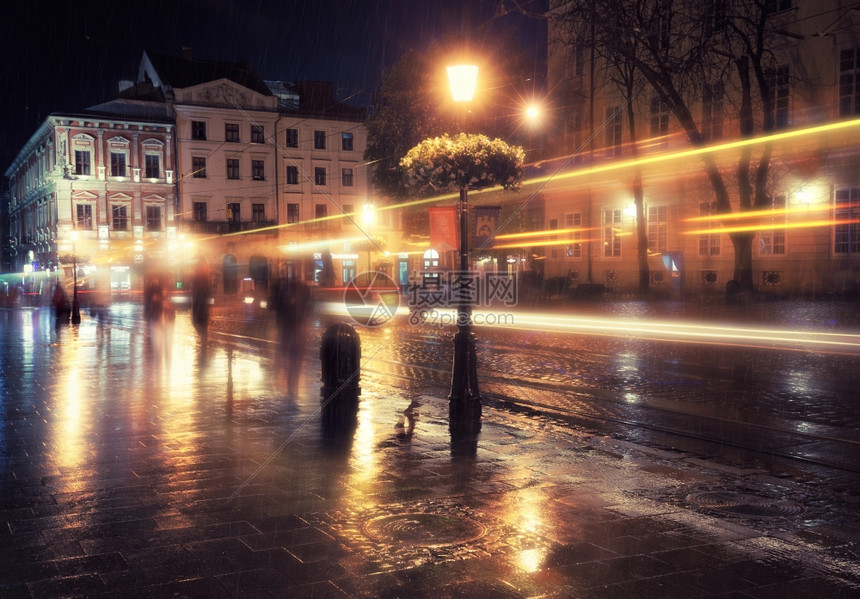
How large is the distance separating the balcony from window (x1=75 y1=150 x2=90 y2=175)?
7736 mm

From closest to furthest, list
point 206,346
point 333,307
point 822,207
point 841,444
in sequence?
point 841,444 → point 206,346 → point 822,207 → point 333,307

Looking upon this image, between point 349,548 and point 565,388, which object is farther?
point 565,388

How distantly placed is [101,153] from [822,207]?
48.4 metres

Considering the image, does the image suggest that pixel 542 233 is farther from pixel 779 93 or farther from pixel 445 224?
pixel 445 224

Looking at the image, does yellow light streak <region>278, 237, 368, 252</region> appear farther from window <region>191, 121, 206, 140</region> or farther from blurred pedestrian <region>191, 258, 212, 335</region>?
blurred pedestrian <region>191, 258, 212, 335</region>

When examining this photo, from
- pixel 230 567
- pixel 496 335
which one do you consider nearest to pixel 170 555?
pixel 230 567

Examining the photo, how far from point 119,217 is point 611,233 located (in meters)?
37.6

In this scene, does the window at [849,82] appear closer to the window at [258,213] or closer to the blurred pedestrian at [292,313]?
the blurred pedestrian at [292,313]

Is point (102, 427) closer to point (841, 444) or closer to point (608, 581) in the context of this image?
point (608, 581)

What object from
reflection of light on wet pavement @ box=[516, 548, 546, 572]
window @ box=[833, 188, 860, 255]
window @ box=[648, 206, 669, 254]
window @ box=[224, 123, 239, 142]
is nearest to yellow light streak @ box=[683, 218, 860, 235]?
window @ box=[833, 188, 860, 255]

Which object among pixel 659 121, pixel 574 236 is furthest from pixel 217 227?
pixel 659 121

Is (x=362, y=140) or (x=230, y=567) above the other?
(x=362, y=140)

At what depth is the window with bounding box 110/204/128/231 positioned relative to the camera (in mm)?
59219

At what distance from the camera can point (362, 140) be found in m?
66.9
